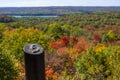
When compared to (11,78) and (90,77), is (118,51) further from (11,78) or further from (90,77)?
(11,78)

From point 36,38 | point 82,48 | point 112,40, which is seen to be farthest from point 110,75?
point 112,40

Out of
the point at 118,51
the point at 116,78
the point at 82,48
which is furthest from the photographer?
the point at 82,48

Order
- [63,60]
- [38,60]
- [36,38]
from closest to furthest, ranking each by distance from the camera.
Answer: [38,60] < [36,38] < [63,60]

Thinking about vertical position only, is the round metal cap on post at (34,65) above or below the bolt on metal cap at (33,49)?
below

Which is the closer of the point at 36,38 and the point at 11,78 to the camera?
the point at 11,78

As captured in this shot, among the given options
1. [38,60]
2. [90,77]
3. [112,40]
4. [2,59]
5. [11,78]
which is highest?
[38,60]

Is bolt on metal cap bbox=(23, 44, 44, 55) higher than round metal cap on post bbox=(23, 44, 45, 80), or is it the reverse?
bolt on metal cap bbox=(23, 44, 44, 55)

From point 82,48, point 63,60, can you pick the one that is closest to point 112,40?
point 82,48

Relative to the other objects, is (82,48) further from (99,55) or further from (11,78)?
(11,78)

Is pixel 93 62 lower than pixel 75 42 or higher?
higher

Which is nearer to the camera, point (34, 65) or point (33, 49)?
point (34, 65)

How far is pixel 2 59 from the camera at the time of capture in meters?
20.7

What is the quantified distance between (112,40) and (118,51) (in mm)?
50274

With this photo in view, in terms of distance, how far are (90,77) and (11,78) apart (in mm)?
19328
